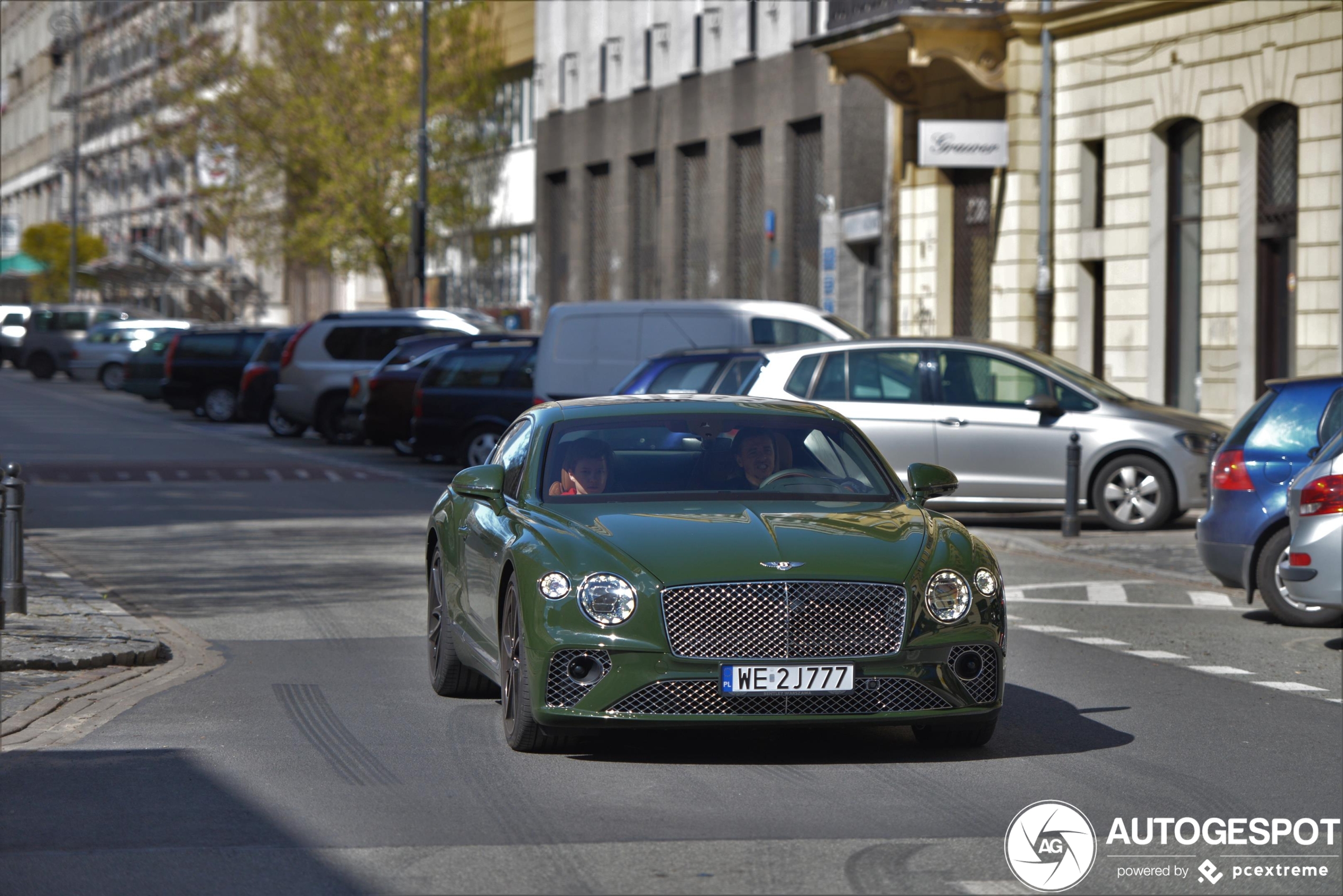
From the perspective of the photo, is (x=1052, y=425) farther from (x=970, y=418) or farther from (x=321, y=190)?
(x=321, y=190)

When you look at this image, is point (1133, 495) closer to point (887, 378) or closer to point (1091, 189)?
point (887, 378)

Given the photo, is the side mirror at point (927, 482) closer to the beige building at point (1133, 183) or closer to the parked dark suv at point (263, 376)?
the beige building at point (1133, 183)

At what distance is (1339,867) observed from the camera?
6305 millimetres

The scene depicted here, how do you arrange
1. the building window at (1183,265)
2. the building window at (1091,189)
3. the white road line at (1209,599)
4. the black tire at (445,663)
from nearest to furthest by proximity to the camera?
the black tire at (445,663) → the white road line at (1209,599) → the building window at (1183,265) → the building window at (1091,189)

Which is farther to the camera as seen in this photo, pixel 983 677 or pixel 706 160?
pixel 706 160

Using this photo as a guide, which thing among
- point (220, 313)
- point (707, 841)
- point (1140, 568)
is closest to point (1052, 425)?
point (1140, 568)

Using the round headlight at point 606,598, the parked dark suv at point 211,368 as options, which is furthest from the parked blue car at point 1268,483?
the parked dark suv at point 211,368

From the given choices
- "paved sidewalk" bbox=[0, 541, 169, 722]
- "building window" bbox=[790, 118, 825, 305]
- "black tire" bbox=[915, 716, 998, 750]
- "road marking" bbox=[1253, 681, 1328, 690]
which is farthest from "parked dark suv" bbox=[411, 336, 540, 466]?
"black tire" bbox=[915, 716, 998, 750]

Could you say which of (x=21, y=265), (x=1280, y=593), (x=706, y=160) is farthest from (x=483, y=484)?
(x=21, y=265)

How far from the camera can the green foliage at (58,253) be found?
98500mm

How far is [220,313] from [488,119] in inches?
1105

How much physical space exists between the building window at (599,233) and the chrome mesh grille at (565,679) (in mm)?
42376

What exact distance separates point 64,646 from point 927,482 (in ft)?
15.4

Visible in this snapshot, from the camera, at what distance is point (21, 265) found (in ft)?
331
